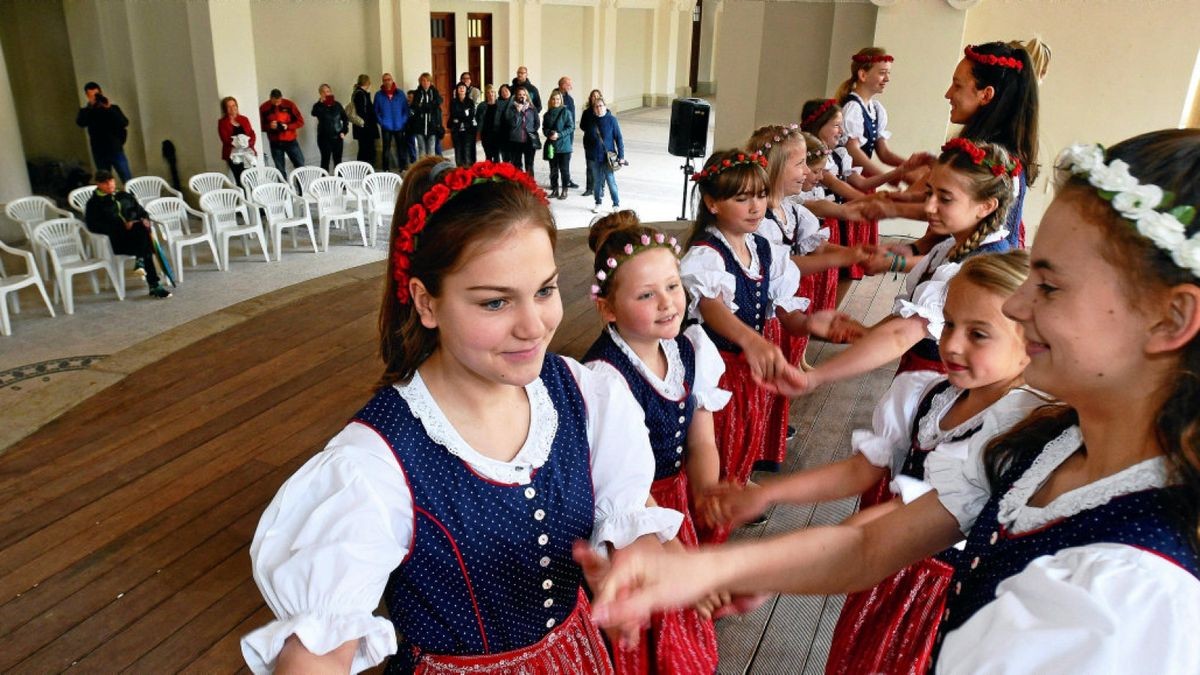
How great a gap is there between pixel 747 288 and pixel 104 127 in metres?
9.43

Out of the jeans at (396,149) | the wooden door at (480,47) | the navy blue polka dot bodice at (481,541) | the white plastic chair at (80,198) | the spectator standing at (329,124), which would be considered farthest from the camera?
the wooden door at (480,47)

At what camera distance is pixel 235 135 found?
31.2 feet

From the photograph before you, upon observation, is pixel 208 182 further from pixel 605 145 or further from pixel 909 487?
pixel 909 487

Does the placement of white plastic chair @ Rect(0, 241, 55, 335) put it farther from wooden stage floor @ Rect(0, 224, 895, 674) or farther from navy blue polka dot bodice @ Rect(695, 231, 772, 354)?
navy blue polka dot bodice @ Rect(695, 231, 772, 354)

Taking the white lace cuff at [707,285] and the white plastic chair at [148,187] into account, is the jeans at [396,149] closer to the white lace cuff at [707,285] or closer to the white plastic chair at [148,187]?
the white plastic chair at [148,187]

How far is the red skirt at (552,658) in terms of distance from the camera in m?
1.40

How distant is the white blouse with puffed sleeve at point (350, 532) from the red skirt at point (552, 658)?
0.19 m

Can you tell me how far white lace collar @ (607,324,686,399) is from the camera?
7.14ft

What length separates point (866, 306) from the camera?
202 inches

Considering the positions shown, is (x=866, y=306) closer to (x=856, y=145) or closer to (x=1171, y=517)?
(x=856, y=145)

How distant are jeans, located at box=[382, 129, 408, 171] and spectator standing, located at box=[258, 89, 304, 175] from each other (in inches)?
64.8

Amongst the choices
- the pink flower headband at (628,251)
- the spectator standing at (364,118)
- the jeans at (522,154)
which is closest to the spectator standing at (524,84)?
the jeans at (522,154)

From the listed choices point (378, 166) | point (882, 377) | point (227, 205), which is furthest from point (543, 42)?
point (882, 377)

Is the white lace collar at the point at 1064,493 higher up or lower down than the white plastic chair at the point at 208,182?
higher up
